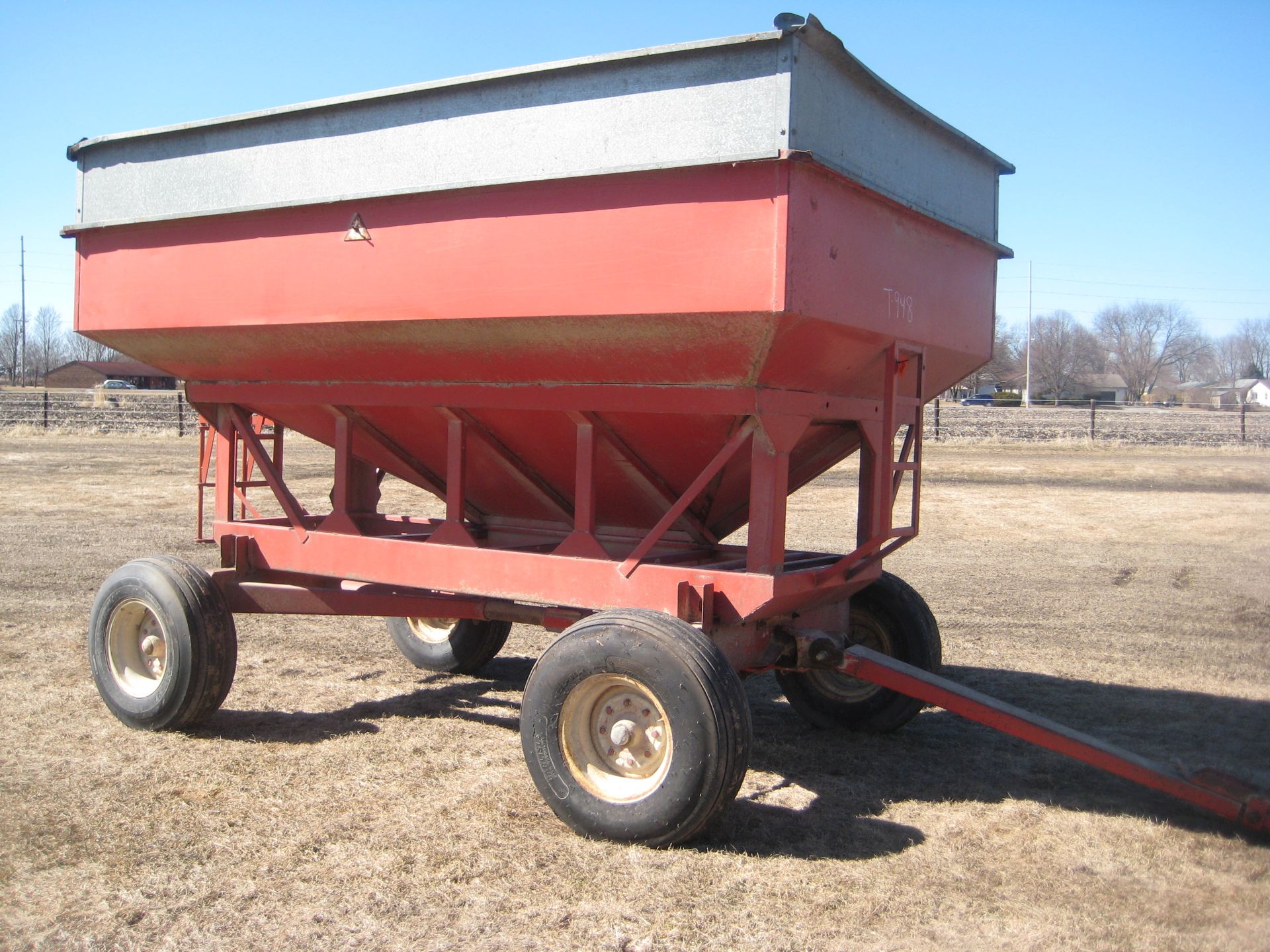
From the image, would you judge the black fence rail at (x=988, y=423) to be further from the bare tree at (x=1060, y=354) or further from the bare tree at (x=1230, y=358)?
the bare tree at (x=1230, y=358)

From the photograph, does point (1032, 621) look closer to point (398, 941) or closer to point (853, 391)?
point (853, 391)

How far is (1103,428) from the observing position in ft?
86.1

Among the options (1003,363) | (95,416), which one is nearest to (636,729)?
(95,416)

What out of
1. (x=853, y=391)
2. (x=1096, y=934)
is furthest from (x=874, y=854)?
(x=853, y=391)

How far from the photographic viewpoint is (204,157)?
513cm

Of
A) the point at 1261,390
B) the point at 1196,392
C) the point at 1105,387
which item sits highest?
the point at 1261,390

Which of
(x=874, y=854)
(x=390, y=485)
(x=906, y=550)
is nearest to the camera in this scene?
(x=874, y=854)

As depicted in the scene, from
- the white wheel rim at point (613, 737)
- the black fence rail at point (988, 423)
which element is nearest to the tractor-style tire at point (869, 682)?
the white wheel rim at point (613, 737)

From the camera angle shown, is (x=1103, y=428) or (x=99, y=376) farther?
(x=99, y=376)

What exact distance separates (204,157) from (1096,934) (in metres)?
4.85

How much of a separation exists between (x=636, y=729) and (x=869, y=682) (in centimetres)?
171

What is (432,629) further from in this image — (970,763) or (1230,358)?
(1230,358)

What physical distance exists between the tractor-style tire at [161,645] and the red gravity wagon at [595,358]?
19mm

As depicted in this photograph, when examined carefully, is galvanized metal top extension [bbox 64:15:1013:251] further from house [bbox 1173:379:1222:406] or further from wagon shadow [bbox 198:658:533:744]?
house [bbox 1173:379:1222:406]
